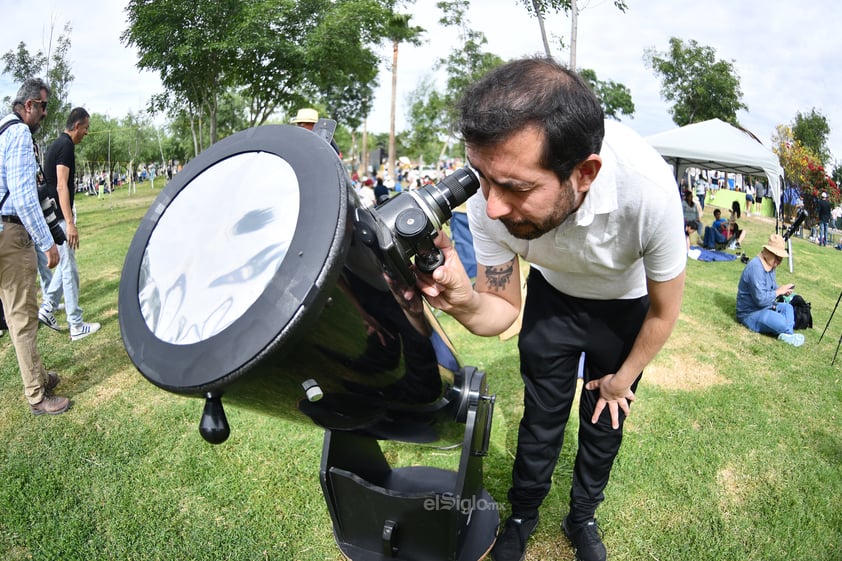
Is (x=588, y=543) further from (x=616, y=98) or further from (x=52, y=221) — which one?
(x=616, y=98)

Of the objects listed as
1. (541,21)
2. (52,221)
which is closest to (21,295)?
(52,221)

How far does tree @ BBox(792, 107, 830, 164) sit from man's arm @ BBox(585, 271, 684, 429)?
3821cm

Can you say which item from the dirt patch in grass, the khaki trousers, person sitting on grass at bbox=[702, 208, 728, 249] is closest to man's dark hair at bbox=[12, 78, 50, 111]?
the khaki trousers

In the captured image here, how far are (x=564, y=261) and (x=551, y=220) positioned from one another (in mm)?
404

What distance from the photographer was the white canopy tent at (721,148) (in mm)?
10711

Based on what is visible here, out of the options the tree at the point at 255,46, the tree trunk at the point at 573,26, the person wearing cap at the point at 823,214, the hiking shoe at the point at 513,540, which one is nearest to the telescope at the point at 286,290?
the hiking shoe at the point at 513,540

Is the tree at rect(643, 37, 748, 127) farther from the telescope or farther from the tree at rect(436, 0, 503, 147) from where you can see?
the telescope

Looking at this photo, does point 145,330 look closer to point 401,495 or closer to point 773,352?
point 401,495

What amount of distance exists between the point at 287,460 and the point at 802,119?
4042 cm

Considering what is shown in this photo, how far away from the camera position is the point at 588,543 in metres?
2.38

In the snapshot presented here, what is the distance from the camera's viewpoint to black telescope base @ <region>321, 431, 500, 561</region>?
6.39 ft

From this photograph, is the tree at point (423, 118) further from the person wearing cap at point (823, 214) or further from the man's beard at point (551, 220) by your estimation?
the man's beard at point (551, 220)

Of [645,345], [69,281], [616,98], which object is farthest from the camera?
[616,98]

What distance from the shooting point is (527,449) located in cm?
223
